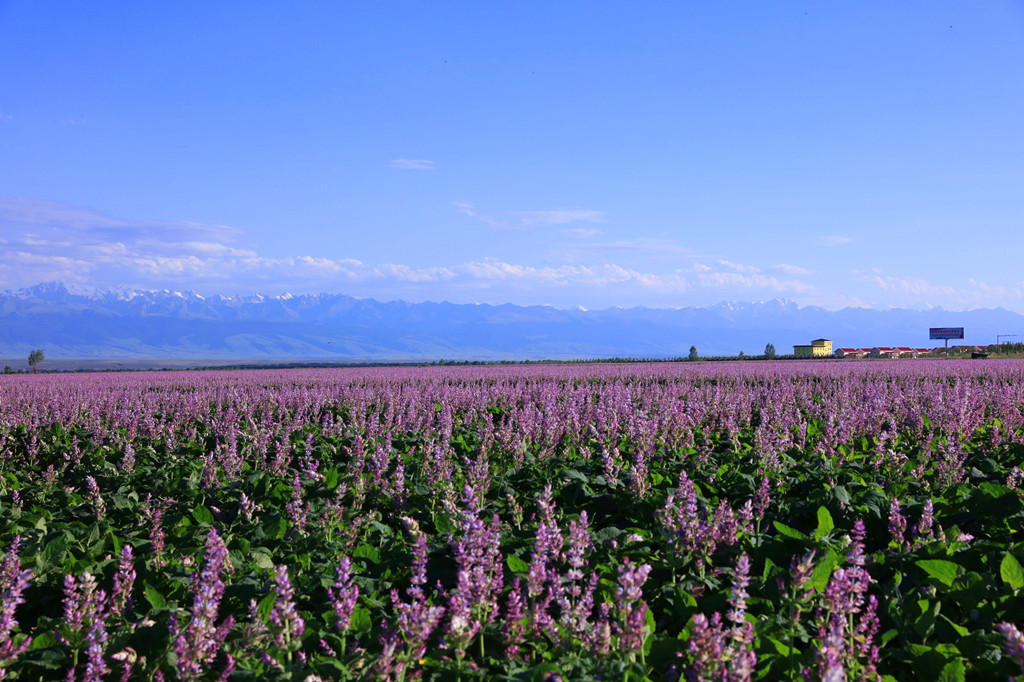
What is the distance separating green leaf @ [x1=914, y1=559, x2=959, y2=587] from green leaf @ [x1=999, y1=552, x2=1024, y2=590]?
0.67 feet

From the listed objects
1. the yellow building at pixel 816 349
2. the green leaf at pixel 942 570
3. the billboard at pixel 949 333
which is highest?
the billboard at pixel 949 333

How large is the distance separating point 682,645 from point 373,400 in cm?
1072

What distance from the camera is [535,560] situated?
2.67 m

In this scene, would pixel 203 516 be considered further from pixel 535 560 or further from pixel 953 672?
pixel 953 672

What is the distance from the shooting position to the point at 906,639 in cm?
300

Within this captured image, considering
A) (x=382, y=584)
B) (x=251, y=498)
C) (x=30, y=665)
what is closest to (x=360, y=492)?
(x=251, y=498)

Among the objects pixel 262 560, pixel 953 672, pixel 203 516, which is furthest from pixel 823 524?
pixel 203 516

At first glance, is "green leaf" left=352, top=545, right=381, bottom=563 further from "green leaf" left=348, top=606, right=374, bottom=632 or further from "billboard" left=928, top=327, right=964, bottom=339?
"billboard" left=928, top=327, right=964, bottom=339

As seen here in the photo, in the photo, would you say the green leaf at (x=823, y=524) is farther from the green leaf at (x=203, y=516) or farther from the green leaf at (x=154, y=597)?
the green leaf at (x=203, y=516)

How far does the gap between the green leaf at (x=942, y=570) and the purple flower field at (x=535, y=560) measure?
0.7 inches

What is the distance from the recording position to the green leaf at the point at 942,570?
10.9 feet

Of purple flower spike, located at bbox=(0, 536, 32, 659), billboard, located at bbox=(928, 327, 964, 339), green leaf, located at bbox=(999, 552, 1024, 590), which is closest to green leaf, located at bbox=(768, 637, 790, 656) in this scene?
green leaf, located at bbox=(999, 552, 1024, 590)

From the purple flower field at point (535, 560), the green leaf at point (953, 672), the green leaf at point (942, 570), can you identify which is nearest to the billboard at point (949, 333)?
the purple flower field at point (535, 560)

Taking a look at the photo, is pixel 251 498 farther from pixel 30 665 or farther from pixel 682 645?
pixel 682 645
